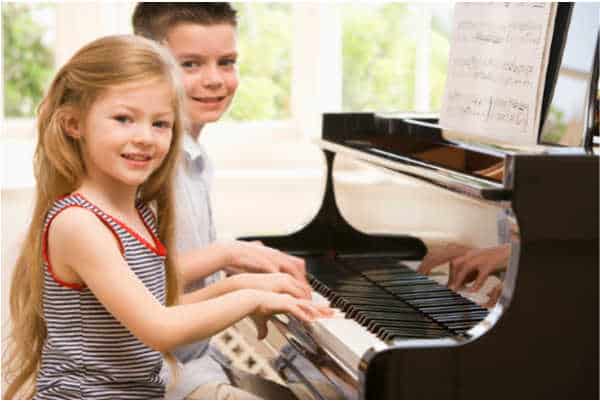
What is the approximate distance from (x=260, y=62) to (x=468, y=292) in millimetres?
2336

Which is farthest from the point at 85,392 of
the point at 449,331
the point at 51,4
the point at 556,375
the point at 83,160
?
the point at 51,4

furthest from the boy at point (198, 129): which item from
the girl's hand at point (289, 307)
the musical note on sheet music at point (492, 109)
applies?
the musical note on sheet music at point (492, 109)

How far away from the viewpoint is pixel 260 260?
87.0 inches

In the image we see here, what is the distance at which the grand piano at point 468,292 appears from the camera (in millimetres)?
1533

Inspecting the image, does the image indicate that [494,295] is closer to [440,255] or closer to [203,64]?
[440,255]

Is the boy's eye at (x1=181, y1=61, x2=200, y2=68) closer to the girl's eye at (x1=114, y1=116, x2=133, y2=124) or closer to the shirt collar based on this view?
the shirt collar

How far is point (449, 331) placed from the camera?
177 cm

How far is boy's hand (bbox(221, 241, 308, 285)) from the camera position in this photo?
2170 millimetres

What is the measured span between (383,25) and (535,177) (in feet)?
8.58

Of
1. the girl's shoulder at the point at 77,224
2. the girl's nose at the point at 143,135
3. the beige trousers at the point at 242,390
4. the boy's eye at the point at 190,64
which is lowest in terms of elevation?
the beige trousers at the point at 242,390

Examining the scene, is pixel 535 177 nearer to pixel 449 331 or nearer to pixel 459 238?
pixel 449 331

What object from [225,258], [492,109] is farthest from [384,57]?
Answer: [492,109]

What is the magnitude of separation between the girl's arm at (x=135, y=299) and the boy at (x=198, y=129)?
13.8 inches

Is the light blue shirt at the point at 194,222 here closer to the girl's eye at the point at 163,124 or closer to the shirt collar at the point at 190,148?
the shirt collar at the point at 190,148
